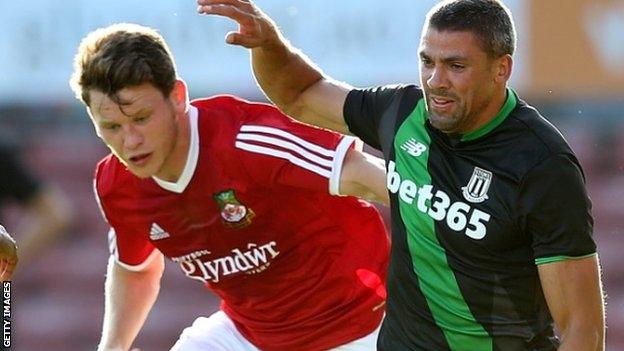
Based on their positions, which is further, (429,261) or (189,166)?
(189,166)

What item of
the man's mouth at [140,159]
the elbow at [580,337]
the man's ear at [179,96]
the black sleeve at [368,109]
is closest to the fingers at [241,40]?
the black sleeve at [368,109]

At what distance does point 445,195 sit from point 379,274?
1.21m

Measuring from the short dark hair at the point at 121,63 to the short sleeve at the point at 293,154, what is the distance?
37cm

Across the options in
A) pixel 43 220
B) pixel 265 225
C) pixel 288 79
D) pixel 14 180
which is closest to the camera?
pixel 288 79

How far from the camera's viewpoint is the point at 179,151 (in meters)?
5.80

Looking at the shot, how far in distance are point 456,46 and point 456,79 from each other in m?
0.10

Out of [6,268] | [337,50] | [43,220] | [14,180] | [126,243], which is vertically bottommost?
[43,220]

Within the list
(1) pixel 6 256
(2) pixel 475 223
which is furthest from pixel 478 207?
(1) pixel 6 256

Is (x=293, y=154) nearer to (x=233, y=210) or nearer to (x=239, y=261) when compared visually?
(x=233, y=210)

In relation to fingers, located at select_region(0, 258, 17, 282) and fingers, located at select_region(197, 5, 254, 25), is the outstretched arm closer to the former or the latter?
fingers, located at select_region(197, 5, 254, 25)

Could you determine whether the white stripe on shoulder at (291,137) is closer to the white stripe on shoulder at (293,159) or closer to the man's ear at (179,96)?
the white stripe on shoulder at (293,159)

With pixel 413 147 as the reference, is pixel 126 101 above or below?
below

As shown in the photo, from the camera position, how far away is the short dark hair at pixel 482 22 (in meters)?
4.79

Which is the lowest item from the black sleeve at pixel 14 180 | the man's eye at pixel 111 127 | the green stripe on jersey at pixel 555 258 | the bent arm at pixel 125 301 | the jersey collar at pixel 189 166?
the black sleeve at pixel 14 180
